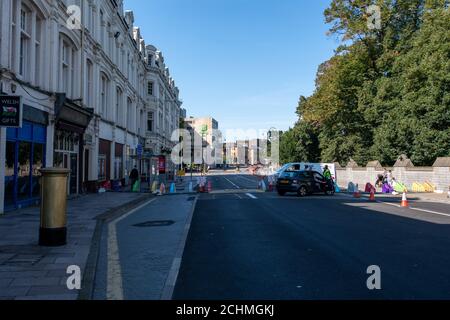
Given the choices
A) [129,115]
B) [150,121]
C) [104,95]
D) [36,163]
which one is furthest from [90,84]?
[150,121]

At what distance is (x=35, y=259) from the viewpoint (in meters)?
7.35

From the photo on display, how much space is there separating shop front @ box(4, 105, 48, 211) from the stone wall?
23.1m

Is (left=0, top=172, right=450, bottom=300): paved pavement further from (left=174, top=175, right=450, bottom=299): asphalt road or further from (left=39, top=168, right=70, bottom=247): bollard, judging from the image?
(left=39, top=168, right=70, bottom=247): bollard

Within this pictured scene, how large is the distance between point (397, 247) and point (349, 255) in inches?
55.5

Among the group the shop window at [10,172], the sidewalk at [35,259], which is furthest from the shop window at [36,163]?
the sidewalk at [35,259]

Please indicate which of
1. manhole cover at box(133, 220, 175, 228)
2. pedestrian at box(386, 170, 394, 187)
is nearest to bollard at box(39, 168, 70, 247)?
manhole cover at box(133, 220, 175, 228)

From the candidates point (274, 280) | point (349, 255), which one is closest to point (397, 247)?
point (349, 255)

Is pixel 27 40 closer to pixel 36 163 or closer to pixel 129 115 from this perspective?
pixel 36 163

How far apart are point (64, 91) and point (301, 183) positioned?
43.5 feet

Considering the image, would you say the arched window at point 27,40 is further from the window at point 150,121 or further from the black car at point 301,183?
the window at point 150,121

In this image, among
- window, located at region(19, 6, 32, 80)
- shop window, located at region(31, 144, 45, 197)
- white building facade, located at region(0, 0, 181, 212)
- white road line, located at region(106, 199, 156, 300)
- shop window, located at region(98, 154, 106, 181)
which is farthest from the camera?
shop window, located at region(98, 154, 106, 181)

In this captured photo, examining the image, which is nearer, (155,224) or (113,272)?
(113,272)

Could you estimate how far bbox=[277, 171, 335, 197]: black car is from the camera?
81.6 feet
